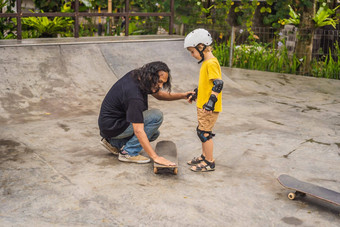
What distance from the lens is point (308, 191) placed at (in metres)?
3.60

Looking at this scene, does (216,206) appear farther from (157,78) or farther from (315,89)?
(315,89)

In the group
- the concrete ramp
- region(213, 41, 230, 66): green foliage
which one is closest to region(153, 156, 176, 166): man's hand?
the concrete ramp

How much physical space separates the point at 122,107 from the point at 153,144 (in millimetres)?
936

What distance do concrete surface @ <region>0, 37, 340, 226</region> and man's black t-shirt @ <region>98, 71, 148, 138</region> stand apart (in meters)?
0.38

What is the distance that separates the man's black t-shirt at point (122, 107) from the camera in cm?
407

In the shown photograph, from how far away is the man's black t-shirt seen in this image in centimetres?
407

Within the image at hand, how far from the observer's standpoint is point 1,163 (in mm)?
4355

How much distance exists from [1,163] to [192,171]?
1893 millimetres

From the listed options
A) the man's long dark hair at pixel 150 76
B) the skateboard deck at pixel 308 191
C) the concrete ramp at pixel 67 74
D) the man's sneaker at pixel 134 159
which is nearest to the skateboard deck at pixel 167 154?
the man's sneaker at pixel 134 159

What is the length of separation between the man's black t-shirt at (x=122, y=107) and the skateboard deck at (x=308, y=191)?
140 cm

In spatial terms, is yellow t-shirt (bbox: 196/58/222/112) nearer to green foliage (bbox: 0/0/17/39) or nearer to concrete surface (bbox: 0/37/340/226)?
concrete surface (bbox: 0/37/340/226)

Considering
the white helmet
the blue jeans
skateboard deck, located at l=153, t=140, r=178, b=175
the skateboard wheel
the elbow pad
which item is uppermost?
the white helmet

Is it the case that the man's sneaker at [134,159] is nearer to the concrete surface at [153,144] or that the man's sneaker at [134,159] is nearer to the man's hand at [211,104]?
the concrete surface at [153,144]

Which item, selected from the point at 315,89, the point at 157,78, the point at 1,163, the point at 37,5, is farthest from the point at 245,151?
the point at 37,5
